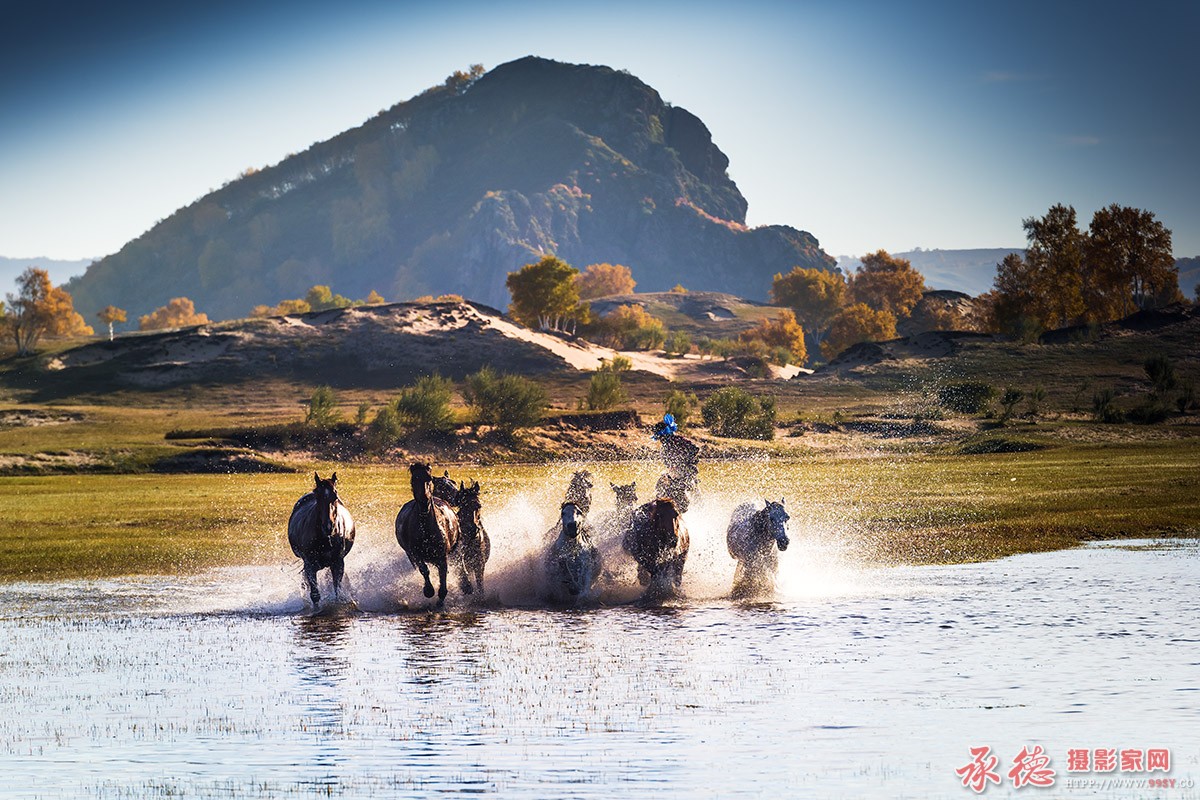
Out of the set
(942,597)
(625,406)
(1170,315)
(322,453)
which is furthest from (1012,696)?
(1170,315)

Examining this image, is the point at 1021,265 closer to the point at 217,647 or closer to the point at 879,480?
the point at 879,480

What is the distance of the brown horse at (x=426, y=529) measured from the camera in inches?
891

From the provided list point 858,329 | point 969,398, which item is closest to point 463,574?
point 969,398

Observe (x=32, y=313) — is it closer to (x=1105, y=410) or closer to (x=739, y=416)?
(x=739, y=416)

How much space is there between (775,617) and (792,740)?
24.8ft

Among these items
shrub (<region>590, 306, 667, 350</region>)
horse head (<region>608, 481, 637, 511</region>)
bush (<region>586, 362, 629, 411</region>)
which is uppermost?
shrub (<region>590, 306, 667, 350</region>)

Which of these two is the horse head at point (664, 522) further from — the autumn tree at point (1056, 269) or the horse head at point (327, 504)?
the autumn tree at point (1056, 269)

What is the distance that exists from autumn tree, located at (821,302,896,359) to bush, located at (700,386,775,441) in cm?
9221

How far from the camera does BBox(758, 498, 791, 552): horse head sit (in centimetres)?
2209

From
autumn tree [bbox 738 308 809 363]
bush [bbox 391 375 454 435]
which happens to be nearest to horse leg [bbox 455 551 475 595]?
bush [bbox 391 375 454 435]

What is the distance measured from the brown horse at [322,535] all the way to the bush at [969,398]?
6325 cm

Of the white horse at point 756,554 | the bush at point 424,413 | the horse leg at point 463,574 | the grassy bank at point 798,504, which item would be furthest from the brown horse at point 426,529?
the bush at point 424,413

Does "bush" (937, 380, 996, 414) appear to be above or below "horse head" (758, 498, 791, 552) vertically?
above

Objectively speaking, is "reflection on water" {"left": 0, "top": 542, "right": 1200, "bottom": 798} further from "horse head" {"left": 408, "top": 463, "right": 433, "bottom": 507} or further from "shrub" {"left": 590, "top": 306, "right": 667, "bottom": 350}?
"shrub" {"left": 590, "top": 306, "right": 667, "bottom": 350}
